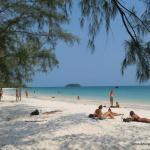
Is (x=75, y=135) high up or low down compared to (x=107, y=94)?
down

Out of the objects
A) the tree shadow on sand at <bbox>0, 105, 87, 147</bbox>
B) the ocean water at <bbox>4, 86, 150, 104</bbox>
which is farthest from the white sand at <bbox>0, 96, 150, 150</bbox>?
the ocean water at <bbox>4, 86, 150, 104</bbox>

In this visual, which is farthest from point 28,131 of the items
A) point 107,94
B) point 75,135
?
point 107,94

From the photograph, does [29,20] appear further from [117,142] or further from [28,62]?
[117,142]

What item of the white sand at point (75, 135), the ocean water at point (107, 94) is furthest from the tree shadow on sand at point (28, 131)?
the ocean water at point (107, 94)

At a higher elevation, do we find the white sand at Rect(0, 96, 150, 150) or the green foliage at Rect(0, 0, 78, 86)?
the green foliage at Rect(0, 0, 78, 86)

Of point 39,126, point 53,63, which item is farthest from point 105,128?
point 53,63

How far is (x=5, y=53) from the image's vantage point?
42.5 ft

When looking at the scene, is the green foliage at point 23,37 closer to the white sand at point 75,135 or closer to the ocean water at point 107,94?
the white sand at point 75,135

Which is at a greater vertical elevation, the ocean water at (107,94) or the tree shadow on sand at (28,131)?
the ocean water at (107,94)

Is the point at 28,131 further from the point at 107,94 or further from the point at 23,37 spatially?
the point at 107,94

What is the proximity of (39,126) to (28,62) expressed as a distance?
276cm

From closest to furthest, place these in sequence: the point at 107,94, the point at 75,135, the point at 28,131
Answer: the point at 75,135
the point at 28,131
the point at 107,94

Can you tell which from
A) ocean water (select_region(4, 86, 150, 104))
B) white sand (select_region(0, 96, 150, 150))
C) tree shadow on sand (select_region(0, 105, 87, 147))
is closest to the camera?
white sand (select_region(0, 96, 150, 150))

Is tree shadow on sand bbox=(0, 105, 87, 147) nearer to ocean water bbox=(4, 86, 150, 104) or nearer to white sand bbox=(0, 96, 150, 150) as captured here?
white sand bbox=(0, 96, 150, 150)
